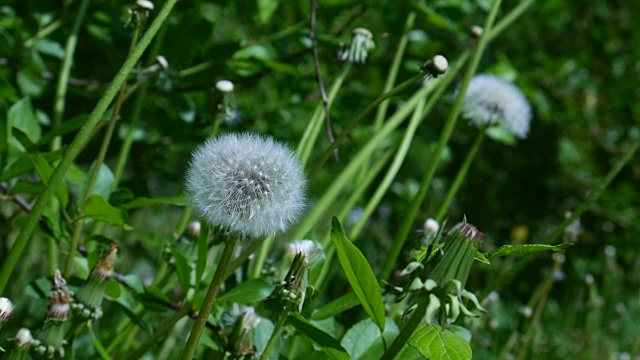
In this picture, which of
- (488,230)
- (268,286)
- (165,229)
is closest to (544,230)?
(488,230)

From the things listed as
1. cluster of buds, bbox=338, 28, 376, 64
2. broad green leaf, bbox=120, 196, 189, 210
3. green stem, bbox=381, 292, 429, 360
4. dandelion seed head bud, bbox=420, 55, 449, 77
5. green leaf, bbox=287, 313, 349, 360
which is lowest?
green leaf, bbox=287, 313, 349, 360

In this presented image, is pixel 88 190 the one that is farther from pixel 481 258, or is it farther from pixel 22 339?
pixel 481 258

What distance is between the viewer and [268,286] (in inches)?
26.5

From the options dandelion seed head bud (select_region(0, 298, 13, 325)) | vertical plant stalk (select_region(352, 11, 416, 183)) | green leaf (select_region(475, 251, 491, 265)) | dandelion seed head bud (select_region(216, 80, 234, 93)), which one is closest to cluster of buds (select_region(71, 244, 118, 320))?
dandelion seed head bud (select_region(0, 298, 13, 325))

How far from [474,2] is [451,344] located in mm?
967

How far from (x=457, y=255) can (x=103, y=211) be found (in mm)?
344

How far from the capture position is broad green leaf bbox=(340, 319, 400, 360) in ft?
2.16

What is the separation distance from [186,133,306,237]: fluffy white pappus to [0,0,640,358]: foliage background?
9.1 inches

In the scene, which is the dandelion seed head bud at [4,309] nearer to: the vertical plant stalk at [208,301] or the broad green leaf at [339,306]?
the vertical plant stalk at [208,301]

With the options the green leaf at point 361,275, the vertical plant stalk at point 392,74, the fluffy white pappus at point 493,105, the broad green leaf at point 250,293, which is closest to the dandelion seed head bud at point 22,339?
the broad green leaf at point 250,293

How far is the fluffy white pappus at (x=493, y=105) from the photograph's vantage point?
1.08m

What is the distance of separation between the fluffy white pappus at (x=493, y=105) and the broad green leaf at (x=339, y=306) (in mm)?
457

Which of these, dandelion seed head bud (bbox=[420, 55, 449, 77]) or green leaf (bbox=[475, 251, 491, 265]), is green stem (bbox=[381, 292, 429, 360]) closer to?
green leaf (bbox=[475, 251, 491, 265])

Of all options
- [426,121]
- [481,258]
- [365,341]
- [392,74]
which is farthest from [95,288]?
[426,121]
